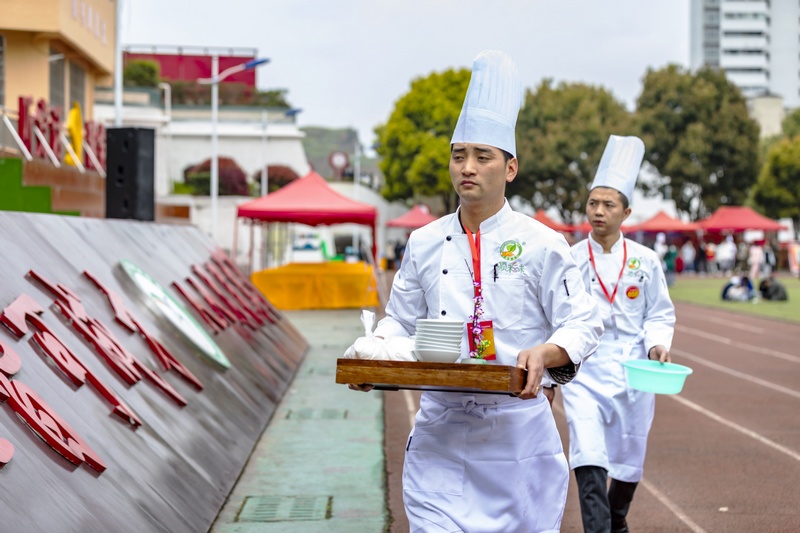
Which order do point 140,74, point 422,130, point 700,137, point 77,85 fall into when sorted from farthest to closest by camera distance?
1. point 422,130
2. point 140,74
3. point 700,137
4. point 77,85

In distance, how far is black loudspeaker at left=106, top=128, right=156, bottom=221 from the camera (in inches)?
427

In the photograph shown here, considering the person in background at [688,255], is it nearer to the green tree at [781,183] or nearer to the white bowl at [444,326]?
the green tree at [781,183]

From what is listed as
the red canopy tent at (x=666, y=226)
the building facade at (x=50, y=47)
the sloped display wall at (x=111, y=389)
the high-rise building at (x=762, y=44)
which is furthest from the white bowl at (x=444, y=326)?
the high-rise building at (x=762, y=44)

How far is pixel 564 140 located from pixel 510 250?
59.3m

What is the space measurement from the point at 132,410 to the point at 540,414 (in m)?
3.01

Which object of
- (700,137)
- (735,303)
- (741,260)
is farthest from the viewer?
(700,137)

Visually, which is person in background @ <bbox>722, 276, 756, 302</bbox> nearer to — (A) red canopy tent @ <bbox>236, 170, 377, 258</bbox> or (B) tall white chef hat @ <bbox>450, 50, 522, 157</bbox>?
(A) red canopy tent @ <bbox>236, 170, 377, 258</bbox>

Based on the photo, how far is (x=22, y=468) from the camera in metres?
4.36

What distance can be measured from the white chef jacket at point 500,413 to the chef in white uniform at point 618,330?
1972 millimetres

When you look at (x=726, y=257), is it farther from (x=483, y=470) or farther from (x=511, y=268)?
(x=483, y=470)

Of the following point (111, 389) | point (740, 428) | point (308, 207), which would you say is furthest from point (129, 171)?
point (308, 207)

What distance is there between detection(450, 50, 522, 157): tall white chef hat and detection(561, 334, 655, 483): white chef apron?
2.32 metres

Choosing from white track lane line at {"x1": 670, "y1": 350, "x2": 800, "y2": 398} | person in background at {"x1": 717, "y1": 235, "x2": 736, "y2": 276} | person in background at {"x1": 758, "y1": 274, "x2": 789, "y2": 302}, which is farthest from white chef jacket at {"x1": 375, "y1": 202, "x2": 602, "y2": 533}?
person in background at {"x1": 717, "y1": 235, "x2": 736, "y2": 276}

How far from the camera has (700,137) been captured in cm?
5947
